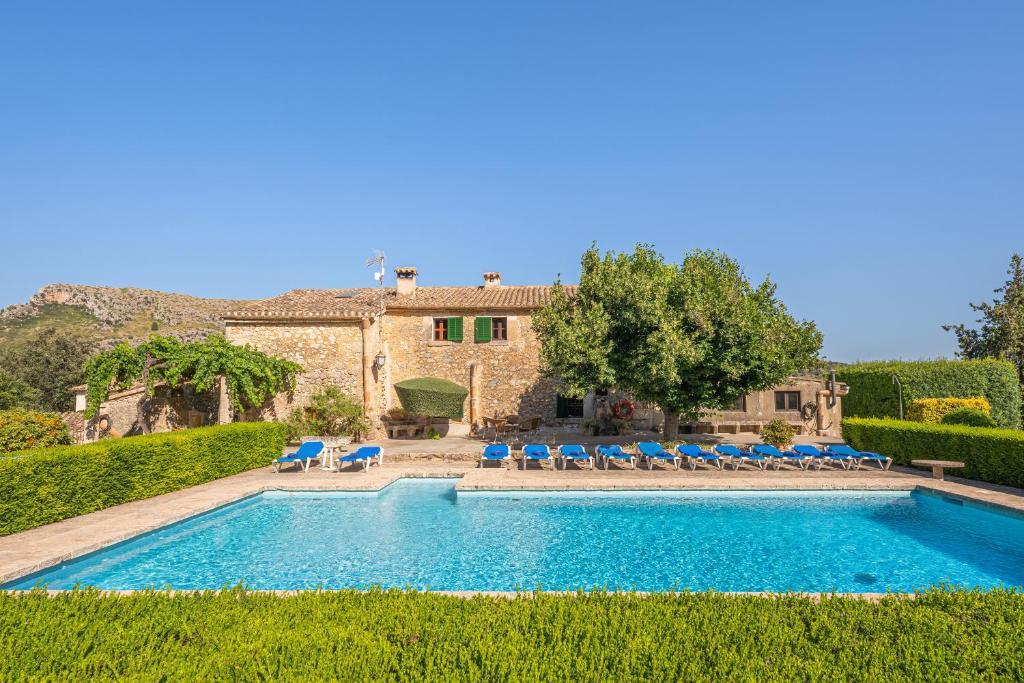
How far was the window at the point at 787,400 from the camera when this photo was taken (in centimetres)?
2270

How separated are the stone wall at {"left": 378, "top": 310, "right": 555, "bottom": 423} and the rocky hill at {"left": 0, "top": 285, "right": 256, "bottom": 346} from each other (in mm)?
34516

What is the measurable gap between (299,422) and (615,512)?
1269 cm

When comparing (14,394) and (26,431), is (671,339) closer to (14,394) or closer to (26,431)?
(26,431)

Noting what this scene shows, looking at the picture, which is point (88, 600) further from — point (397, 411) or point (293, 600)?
point (397, 411)

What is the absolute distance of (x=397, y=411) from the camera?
835 inches

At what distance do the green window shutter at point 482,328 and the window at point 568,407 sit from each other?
4140mm

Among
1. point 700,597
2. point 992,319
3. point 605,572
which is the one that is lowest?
point 605,572

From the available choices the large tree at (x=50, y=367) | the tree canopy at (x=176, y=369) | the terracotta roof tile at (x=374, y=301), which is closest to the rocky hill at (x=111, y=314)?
the large tree at (x=50, y=367)

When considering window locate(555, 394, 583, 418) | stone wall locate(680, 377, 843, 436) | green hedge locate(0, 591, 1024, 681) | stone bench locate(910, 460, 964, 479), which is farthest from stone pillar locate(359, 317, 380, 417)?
stone bench locate(910, 460, 964, 479)

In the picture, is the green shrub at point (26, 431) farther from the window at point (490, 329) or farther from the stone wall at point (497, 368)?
Answer: the window at point (490, 329)

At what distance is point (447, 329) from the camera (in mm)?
22469

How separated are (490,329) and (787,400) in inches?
542

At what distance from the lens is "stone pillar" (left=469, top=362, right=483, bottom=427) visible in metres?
21.9

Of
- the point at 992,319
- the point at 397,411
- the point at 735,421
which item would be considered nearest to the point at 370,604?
the point at 397,411
